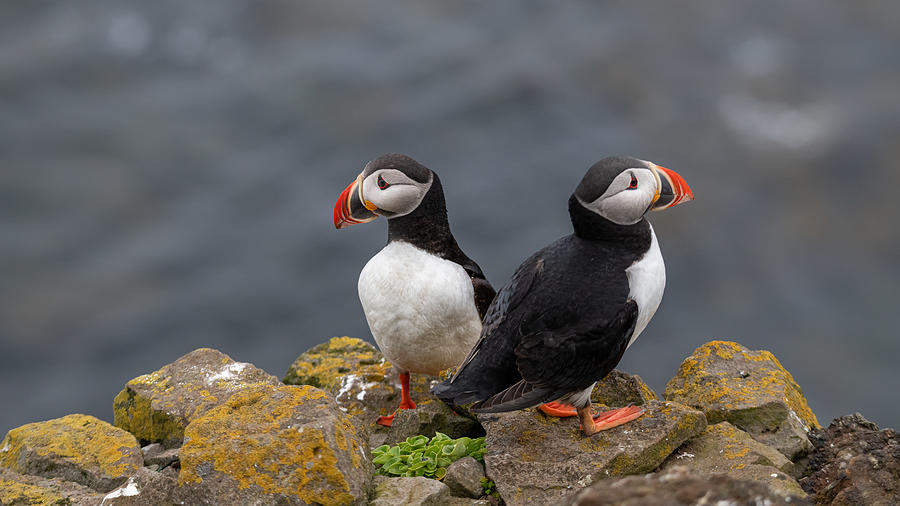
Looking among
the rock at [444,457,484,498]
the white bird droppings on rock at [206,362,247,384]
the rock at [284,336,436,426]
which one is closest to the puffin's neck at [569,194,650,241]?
the rock at [444,457,484,498]

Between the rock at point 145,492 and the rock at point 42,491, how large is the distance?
0.86 ft

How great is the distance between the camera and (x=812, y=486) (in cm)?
479

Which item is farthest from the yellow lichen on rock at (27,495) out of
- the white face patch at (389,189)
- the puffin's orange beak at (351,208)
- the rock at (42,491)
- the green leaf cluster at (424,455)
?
the white face patch at (389,189)

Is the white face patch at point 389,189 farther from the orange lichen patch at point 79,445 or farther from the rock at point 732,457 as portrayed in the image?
the rock at point 732,457

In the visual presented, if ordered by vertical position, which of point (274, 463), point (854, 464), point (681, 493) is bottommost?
point (681, 493)

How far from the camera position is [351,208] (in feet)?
19.8

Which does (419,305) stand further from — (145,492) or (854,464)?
(854,464)

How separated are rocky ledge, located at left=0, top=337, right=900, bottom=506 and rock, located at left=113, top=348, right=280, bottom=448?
0.04 feet

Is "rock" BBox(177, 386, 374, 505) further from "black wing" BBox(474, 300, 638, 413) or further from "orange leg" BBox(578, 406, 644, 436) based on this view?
"orange leg" BBox(578, 406, 644, 436)

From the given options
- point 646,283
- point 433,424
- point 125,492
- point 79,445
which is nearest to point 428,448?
point 433,424

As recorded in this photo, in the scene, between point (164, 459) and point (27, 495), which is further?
point (164, 459)

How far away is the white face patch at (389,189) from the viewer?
594cm

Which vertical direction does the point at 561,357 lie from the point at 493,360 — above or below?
below

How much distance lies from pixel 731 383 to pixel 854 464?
1.16m
